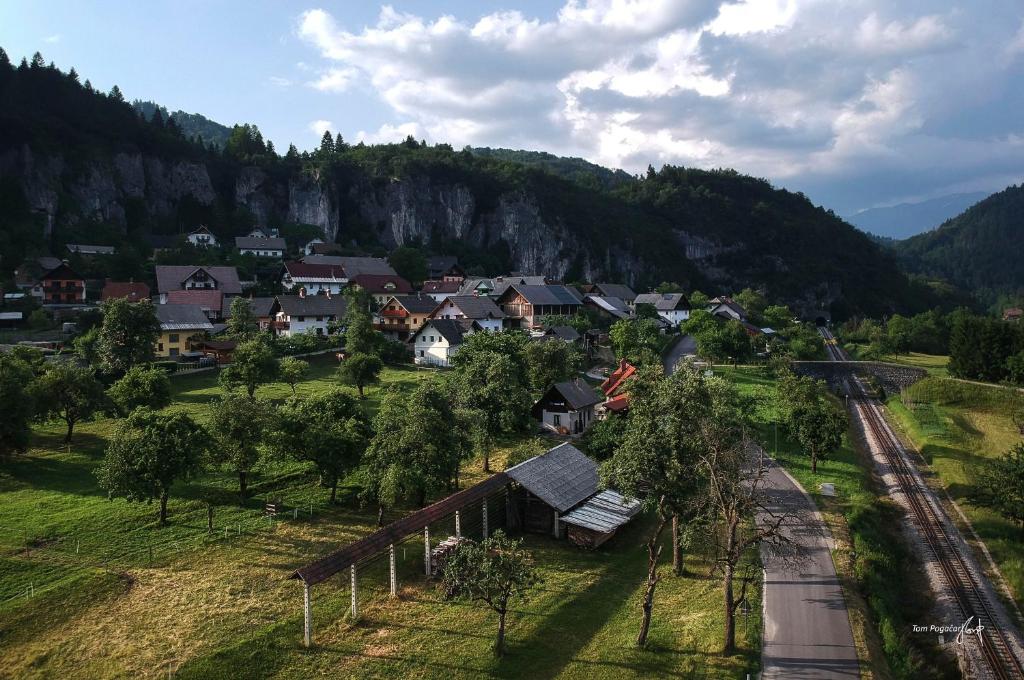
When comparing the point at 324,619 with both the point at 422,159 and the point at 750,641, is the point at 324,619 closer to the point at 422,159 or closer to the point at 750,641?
the point at 750,641

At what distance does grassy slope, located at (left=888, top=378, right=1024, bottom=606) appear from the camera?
2817 centimetres

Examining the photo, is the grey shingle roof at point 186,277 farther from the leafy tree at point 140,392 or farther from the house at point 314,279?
the leafy tree at point 140,392

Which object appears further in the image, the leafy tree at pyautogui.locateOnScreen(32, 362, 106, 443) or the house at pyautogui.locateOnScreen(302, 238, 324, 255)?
the house at pyautogui.locateOnScreen(302, 238, 324, 255)

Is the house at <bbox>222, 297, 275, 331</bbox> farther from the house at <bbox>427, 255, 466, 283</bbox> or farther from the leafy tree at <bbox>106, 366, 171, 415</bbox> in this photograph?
the house at <bbox>427, 255, 466, 283</bbox>

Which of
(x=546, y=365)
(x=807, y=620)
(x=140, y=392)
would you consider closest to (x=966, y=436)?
(x=546, y=365)

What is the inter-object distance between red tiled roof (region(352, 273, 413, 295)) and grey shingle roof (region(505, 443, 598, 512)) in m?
61.5

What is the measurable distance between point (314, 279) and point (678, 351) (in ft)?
168

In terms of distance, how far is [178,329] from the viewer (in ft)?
183

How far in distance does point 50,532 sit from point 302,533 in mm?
8552

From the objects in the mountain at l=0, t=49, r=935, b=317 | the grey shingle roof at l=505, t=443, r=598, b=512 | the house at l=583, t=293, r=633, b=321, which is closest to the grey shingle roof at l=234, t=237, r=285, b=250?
the mountain at l=0, t=49, r=935, b=317

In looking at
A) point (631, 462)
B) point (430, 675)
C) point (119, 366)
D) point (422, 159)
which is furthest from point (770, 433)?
point (422, 159)

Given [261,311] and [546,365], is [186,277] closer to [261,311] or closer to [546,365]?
[261,311]

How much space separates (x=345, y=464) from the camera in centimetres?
2638

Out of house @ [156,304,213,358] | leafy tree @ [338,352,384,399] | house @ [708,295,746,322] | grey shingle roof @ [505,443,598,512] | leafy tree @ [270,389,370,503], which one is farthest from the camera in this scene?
house @ [708,295,746,322]
